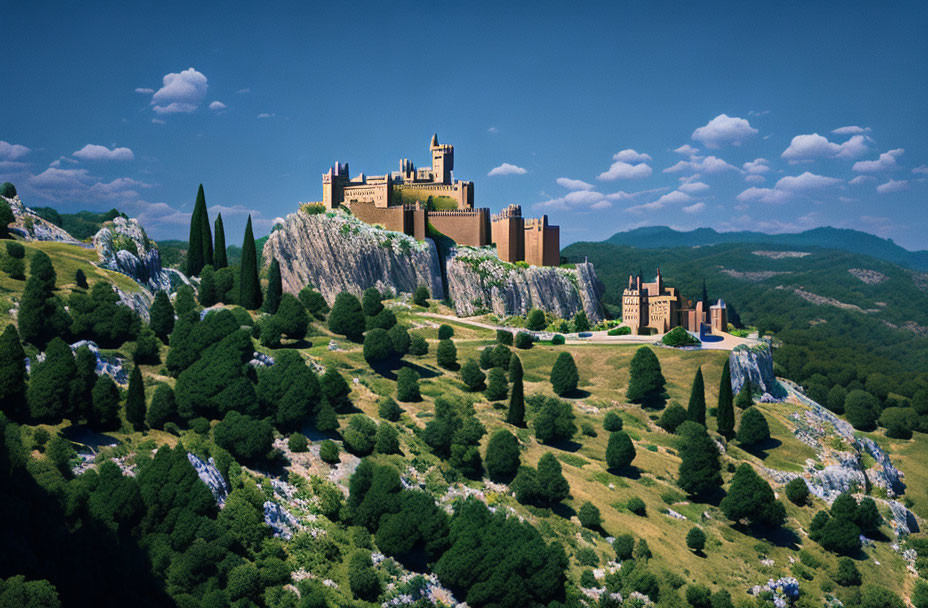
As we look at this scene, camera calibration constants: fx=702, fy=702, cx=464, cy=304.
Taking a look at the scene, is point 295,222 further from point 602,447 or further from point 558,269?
point 602,447

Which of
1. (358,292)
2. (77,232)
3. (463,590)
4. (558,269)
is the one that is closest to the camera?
(463,590)

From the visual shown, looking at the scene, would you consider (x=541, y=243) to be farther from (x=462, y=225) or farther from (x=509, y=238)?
(x=462, y=225)

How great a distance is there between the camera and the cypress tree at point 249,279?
7862 centimetres

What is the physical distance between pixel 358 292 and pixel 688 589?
69454 millimetres

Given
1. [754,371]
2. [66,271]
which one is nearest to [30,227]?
[66,271]

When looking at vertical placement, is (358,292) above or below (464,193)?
below

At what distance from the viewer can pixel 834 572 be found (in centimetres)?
5178

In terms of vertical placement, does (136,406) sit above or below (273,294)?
below

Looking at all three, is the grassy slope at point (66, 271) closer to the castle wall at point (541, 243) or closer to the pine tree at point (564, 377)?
the pine tree at point (564, 377)

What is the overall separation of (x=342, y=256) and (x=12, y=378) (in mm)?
67289

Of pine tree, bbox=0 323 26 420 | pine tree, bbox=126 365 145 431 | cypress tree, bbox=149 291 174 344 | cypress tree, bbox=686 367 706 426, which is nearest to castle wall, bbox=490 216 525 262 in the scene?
cypress tree, bbox=686 367 706 426

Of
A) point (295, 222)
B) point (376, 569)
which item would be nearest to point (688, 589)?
point (376, 569)

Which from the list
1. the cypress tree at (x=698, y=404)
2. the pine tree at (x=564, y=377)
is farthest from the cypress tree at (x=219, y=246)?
the cypress tree at (x=698, y=404)

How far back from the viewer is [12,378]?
123 feet
